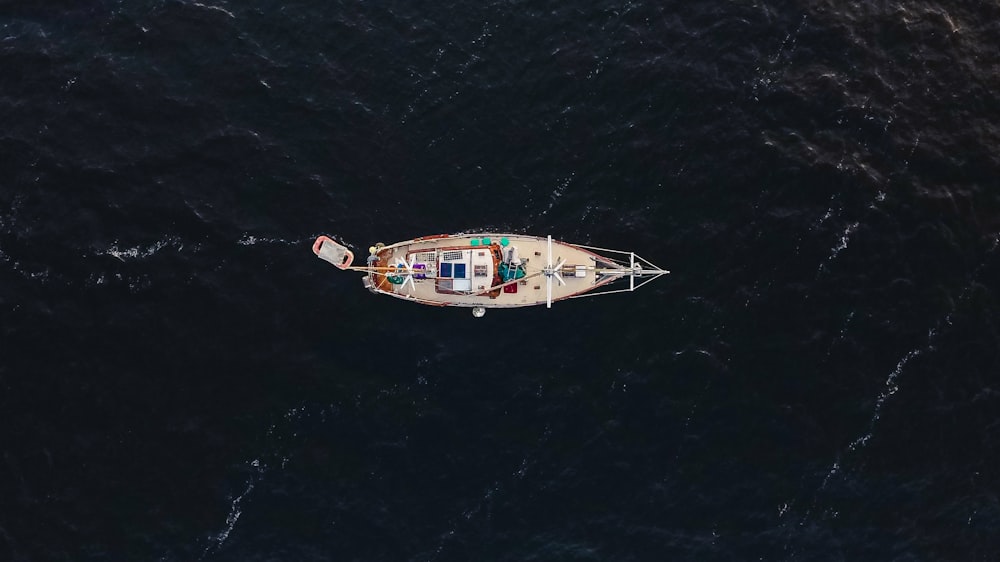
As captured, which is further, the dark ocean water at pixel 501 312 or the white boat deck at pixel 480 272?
the white boat deck at pixel 480 272

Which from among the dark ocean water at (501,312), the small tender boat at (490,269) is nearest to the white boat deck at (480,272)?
the small tender boat at (490,269)

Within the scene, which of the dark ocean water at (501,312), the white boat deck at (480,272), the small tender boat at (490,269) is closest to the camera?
the dark ocean water at (501,312)

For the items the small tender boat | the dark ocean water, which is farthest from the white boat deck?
the dark ocean water

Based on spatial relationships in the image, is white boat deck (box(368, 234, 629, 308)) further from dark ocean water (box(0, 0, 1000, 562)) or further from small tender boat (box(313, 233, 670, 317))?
dark ocean water (box(0, 0, 1000, 562))

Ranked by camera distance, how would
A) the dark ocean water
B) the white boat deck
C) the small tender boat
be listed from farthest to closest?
the white boat deck < the small tender boat < the dark ocean water

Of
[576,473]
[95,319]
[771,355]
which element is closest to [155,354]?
[95,319]

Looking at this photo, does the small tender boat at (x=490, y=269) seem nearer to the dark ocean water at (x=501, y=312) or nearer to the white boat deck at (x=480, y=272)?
the white boat deck at (x=480, y=272)
